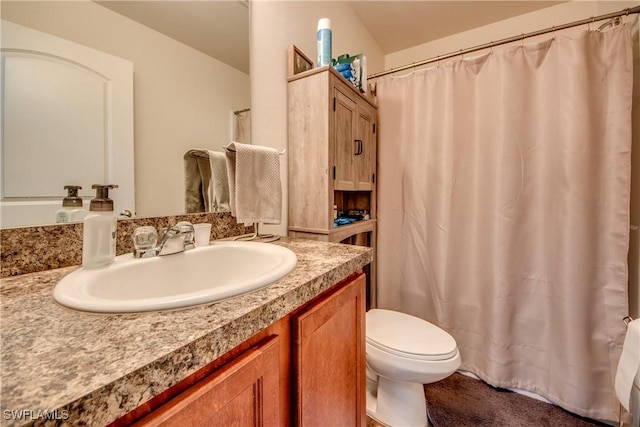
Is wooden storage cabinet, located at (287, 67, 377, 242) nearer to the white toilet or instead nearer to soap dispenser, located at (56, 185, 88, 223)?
the white toilet

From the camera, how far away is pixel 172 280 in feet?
2.27

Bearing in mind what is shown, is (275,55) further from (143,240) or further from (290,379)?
(290,379)

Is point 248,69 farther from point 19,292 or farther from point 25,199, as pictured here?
point 19,292

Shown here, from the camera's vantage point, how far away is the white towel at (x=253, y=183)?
892 millimetres

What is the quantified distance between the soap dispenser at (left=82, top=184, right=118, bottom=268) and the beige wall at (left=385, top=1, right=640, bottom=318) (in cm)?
195

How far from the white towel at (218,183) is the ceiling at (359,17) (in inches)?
14.6

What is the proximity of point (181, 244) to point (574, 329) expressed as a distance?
1.67 m

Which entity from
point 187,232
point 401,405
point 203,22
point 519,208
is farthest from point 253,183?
point 519,208

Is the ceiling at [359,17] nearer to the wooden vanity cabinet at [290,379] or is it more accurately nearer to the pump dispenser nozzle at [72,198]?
the pump dispenser nozzle at [72,198]

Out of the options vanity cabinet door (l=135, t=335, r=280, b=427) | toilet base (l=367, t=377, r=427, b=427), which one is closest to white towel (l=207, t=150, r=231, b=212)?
vanity cabinet door (l=135, t=335, r=280, b=427)

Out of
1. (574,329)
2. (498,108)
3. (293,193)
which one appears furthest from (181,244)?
(574,329)

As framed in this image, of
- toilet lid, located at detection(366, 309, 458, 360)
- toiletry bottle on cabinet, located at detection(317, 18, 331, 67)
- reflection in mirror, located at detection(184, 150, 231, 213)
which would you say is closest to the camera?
reflection in mirror, located at detection(184, 150, 231, 213)

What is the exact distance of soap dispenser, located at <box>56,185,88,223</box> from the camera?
25.1 inches

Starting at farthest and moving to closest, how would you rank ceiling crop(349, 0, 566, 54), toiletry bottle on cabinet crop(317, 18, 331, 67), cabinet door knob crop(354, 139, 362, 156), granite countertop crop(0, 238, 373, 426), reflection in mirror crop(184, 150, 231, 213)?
ceiling crop(349, 0, 566, 54)
cabinet door knob crop(354, 139, 362, 156)
toiletry bottle on cabinet crop(317, 18, 331, 67)
reflection in mirror crop(184, 150, 231, 213)
granite countertop crop(0, 238, 373, 426)
